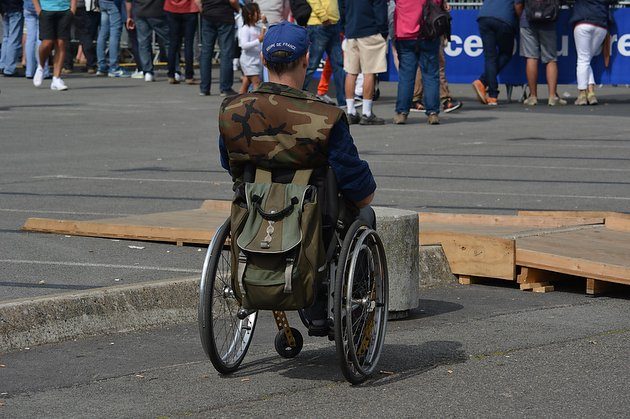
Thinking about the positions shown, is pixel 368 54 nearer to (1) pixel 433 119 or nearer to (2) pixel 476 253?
(1) pixel 433 119

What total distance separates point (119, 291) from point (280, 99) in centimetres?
188

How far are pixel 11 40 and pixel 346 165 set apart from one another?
70.3ft

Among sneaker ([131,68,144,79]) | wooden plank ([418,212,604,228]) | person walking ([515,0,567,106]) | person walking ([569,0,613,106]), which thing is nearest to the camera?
wooden plank ([418,212,604,228])

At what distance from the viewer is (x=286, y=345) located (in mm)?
6336

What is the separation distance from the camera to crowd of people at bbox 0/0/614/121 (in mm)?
17656

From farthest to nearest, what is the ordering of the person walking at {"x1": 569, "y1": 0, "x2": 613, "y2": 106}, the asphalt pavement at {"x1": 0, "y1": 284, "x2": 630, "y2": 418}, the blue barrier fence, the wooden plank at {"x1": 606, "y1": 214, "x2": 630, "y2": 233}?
the blue barrier fence, the person walking at {"x1": 569, "y1": 0, "x2": 613, "y2": 106}, the wooden plank at {"x1": 606, "y1": 214, "x2": 630, "y2": 233}, the asphalt pavement at {"x1": 0, "y1": 284, "x2": 630, "y2": 418}

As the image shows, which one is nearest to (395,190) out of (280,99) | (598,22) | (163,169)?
(163,169)

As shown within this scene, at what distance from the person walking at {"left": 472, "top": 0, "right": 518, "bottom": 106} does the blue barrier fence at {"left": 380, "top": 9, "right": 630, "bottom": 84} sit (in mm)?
562

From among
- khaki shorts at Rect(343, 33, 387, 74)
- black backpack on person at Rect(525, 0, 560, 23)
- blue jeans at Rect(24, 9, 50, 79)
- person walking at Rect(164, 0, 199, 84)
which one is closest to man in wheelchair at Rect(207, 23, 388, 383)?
khaki shorts at Rect(343, 33, 387, 74)

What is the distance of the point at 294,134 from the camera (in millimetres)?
5672

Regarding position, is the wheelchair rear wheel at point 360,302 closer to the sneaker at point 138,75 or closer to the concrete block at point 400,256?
the concrete block at point 400,256

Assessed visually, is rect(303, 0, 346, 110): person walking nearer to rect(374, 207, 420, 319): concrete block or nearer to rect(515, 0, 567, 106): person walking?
rect(515, 0, 567, 106): person walking

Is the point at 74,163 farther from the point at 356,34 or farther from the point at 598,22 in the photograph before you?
the point at 598,22

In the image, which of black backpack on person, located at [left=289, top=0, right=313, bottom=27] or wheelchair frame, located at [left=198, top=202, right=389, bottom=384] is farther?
black backpack on person, located at [left=289, top=0, right=313, bottom=27]
